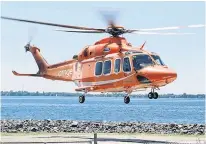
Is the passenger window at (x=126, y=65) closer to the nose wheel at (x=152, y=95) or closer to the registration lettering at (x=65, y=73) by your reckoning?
the nose wheel at (x=152, y=95)

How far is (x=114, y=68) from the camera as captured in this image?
31.0m

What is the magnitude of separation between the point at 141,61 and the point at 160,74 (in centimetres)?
219

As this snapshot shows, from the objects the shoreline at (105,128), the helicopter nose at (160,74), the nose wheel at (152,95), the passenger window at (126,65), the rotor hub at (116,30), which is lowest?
the nose wheel at (152,95)

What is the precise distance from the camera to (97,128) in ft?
203

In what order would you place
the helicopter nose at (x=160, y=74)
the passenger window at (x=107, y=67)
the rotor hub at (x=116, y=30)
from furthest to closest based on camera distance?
the rotor hub at (x=116, y=30)
the passenger window at (x=107, y=67)
the helicopter nose at (x=160, y=74)

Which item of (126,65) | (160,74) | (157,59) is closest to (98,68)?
(126,65)

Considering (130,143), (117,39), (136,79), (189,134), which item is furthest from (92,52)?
(189,134)

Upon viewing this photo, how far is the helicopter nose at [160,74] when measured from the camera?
27766mm

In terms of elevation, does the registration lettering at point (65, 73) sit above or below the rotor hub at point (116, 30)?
below

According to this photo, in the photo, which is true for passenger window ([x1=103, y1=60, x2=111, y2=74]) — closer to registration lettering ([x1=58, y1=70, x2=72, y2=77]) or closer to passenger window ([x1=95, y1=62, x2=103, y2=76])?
passenger window ([x1=95, y1=62, x2=103, y2=76])

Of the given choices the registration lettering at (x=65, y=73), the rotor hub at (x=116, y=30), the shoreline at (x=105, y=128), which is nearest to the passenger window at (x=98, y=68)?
the rotor hub at (x=116, y=30)

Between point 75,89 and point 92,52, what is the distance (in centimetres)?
234

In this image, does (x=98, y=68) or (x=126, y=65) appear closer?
(x=126, y=65)

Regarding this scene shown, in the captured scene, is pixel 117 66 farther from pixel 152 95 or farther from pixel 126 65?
pixel 152 95
